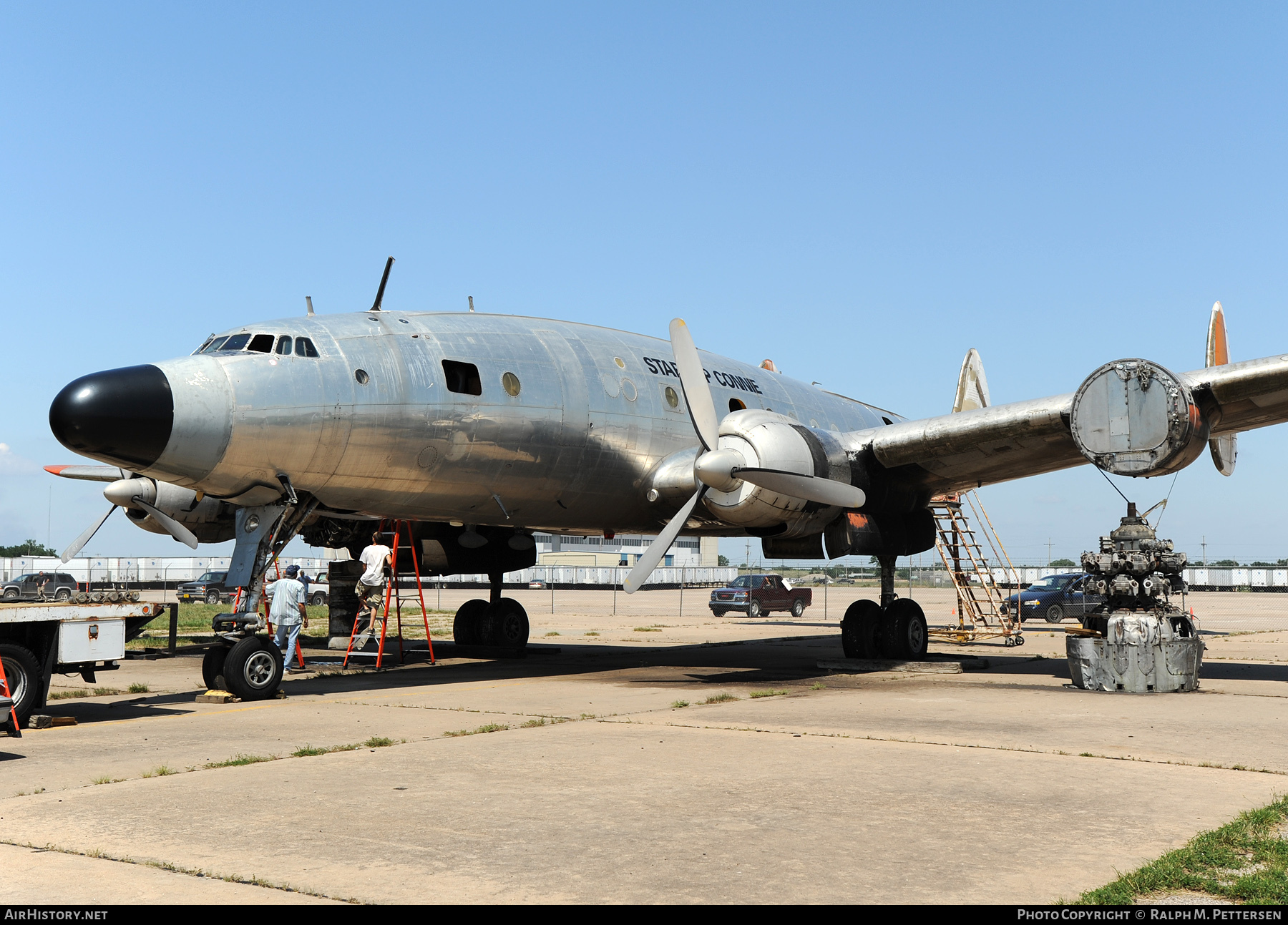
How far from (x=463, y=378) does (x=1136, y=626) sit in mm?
8765

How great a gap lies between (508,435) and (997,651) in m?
12.2

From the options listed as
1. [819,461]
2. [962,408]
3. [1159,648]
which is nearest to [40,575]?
[962,408]

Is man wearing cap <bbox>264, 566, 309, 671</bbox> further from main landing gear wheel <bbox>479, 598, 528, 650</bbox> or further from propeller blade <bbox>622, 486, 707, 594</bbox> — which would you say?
main landing gear wheel <bbox>479, 598, 528, 650</bbox>

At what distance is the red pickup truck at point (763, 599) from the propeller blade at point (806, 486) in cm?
2396

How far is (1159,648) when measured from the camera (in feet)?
43.3

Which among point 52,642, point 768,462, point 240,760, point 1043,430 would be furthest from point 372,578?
point 1043,430

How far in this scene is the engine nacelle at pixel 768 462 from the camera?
14438 mm

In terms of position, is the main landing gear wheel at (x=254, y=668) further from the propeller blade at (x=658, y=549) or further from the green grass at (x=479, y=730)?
the propeller blade at (x=658, y=549)

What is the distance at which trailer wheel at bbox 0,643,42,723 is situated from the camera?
1040 cm

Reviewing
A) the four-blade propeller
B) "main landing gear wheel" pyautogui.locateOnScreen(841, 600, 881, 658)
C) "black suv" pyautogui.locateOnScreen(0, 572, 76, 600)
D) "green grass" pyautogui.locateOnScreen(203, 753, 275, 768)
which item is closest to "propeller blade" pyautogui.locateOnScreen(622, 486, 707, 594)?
the four-blade propeller

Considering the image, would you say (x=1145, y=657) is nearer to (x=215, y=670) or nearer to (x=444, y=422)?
(x=444, y=422)

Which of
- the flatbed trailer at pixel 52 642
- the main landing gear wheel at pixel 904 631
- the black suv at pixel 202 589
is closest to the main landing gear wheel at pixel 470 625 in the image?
the main landing gear wheel at pixel 904 631

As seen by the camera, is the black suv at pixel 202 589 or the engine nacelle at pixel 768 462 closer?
the engine nacelle at pixel 768 462

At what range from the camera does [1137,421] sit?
13.4 metres
